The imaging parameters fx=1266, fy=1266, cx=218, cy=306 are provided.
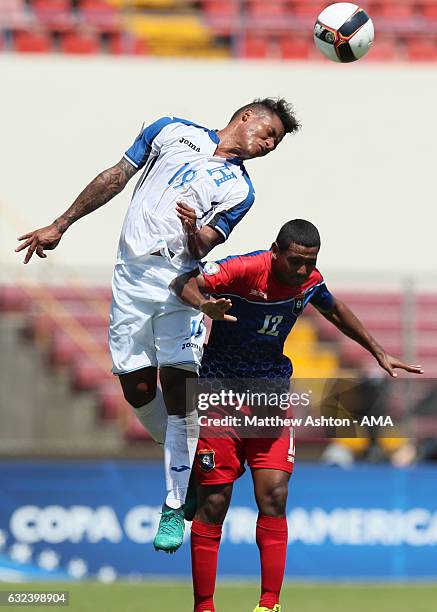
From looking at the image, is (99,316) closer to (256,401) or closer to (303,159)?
(303,159)

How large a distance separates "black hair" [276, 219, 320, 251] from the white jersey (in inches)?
11.3

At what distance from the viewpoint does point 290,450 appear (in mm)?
6664

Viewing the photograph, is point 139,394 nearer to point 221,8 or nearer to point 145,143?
point 145,143

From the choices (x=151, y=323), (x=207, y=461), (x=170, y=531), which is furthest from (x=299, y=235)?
(x=170, y=531)

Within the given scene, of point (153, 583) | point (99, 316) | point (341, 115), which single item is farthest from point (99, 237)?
point (153, 583)

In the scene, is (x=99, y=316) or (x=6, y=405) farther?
(x=99, y=316)

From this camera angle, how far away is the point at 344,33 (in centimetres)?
732

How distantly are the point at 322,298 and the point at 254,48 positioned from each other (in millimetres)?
10575

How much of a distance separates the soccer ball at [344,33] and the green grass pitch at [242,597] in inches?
142

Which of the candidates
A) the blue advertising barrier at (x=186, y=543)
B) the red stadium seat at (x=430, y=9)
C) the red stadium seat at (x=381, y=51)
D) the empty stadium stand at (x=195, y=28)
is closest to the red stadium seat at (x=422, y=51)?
the empty stadium stand at (x=195, y=28)

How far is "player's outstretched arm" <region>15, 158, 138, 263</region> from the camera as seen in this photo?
255 inches

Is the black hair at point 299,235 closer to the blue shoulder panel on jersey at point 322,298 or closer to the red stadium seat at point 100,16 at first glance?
the blue shoulder panel on jersey at point 322,298

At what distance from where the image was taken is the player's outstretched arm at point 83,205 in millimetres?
6473

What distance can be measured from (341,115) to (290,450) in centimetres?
1062
